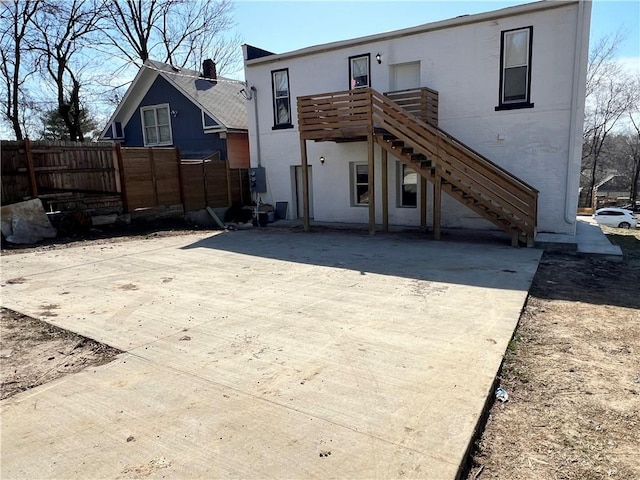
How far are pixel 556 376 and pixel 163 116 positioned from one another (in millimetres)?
18108

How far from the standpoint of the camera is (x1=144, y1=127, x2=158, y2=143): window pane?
18475 millimetres

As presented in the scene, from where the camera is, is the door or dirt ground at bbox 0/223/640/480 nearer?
dirt ground at bbox 0/223/640/480

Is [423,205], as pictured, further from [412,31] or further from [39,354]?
[39,354]

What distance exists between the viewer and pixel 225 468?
2.34 m

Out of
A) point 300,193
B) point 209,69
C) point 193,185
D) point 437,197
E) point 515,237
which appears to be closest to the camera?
point 515,237

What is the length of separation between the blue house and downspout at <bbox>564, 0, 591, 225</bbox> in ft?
35.6

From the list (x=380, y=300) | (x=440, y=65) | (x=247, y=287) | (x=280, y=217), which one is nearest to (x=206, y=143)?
(x=280, y=217)

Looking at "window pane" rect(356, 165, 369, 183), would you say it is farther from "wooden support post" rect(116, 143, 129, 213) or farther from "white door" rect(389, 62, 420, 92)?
"wooden support post" rect(116, 143, 129, 213)

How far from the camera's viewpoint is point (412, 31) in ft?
35.1

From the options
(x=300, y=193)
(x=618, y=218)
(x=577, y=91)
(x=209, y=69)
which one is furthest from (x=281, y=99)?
(x=618, y=218)

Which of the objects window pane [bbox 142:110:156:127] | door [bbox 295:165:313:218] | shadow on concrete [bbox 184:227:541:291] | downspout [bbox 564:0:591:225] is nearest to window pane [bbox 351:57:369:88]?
door [bbox 295:165:313:218]

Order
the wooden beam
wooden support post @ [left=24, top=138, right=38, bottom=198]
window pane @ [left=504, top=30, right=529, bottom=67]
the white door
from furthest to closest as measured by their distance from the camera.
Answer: the wooden beam
the white door
wooden support post @ [left=24, top=138, right=38, bottom=198]
window pane @ [left=504, top=30, right=529, bottom=67]

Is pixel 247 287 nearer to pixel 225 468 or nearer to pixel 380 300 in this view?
pixel 380 300

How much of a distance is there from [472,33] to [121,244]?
967 cm
